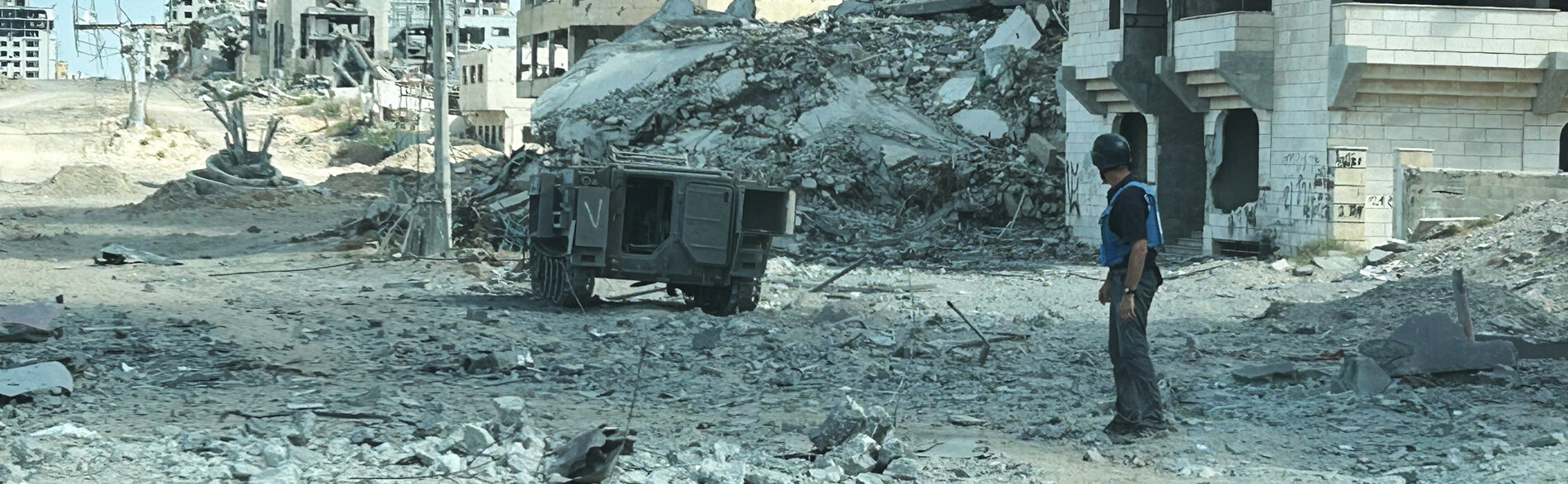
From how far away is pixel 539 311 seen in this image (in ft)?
47.8

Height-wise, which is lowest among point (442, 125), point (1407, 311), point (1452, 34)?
point (1407, 311)

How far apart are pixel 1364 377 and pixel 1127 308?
2388 mm

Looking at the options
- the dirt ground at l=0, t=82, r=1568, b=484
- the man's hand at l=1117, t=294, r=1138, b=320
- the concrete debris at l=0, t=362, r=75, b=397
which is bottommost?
the dirt ground at l=0, t=82, r=1568, b=484

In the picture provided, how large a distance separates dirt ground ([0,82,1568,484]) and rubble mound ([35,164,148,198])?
1810cm

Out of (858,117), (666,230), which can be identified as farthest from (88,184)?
(666,230)

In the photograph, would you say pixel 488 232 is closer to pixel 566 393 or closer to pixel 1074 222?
pixel 1074 222

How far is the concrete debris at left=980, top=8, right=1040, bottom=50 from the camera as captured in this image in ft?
102

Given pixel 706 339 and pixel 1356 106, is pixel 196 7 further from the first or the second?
pixel 706 339

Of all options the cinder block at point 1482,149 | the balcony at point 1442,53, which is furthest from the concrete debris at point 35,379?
the cinder block at point 1482,149

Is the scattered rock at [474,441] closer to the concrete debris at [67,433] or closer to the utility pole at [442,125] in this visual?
the concrete debris at [67,433]

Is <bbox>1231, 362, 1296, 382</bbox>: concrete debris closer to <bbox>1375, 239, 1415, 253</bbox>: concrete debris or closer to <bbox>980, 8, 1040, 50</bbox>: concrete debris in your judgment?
<bbox>1375, 239, 1415, 253</bbox>: concrete debris

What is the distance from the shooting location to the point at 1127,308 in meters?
7.57

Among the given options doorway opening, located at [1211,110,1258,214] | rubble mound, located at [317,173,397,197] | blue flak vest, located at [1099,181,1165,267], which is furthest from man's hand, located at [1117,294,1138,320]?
rubble mound, located at [317,173,397,197]

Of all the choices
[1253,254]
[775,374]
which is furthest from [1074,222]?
[775,374]
